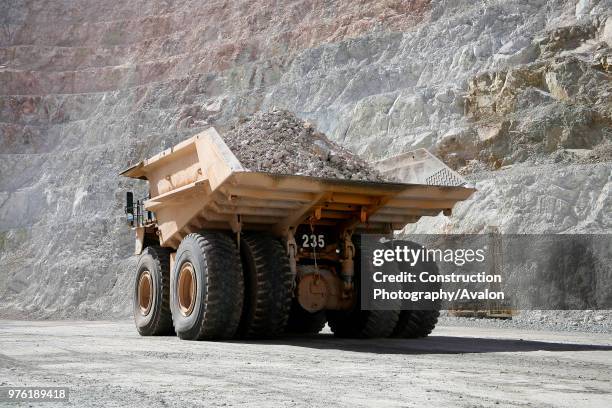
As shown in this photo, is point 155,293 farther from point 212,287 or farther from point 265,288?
point 265,288

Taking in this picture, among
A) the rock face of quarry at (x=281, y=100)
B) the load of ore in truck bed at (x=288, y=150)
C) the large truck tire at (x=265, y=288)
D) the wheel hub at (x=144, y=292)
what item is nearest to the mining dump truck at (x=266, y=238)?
the large truck tire at (x=265, y=288)

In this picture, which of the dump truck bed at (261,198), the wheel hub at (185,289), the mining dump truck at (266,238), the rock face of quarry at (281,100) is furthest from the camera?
the rock face of quarry at (281,100)

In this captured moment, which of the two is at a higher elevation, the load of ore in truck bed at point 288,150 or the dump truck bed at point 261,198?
the load of ore in truck bed at point 288,150

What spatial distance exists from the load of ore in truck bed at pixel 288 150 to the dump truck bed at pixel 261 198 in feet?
0.92

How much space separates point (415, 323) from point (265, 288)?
103 inches

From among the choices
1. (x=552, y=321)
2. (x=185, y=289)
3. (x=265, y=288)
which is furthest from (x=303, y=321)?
(x=552, y=321)

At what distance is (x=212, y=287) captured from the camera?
1025 cm

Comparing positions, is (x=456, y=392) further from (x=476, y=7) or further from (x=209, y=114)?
(x=209, y=114)

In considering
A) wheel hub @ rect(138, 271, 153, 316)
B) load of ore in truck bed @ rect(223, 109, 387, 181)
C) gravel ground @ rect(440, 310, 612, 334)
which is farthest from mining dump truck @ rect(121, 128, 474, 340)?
gravel ground @ rect(440, 310, 612, 334)

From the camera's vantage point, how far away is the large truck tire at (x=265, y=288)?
1038cm

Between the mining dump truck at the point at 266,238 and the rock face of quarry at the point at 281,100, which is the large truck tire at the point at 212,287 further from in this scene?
the rock face of quarry at the point at 281,100

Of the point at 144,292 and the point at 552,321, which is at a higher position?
the point at 144,292

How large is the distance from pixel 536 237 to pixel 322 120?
1612 centimetres

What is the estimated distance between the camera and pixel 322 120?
3403 cm
